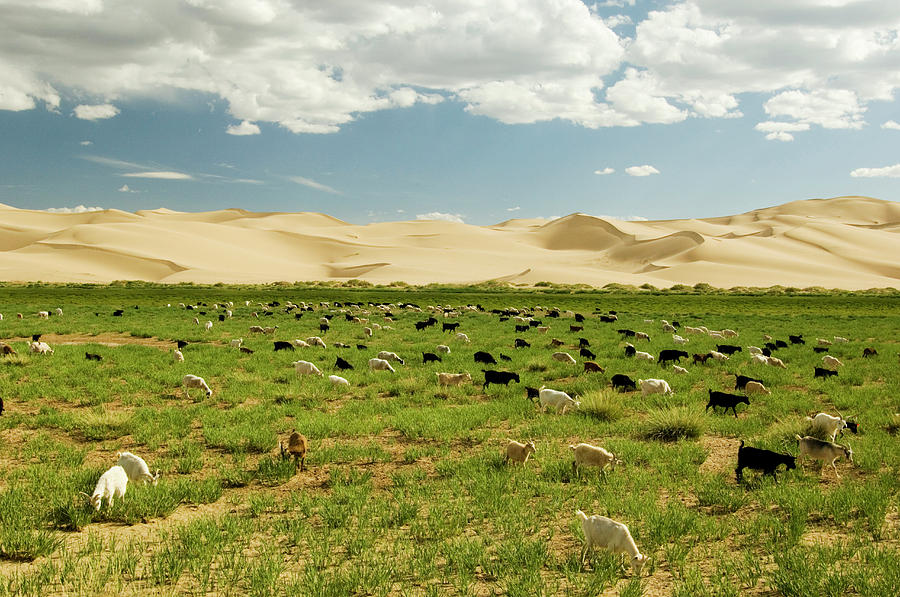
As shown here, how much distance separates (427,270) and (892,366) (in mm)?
96043

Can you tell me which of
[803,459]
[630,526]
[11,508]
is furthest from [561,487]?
[11,508]

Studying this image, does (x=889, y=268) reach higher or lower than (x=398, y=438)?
higher

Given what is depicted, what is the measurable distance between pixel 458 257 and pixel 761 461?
12664 centimetres

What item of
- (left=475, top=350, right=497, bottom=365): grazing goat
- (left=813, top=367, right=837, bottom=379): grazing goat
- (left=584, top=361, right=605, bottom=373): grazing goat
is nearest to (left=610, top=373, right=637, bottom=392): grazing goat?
(left=584, top=361, right=605, bottom=373): grazing goat

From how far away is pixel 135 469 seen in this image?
7340 millimetres

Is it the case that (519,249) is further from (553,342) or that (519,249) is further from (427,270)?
(553,342)

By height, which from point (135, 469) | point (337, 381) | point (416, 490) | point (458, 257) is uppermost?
point (458, 257)

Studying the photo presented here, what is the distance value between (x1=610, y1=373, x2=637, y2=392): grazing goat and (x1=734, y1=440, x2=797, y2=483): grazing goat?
5856mm

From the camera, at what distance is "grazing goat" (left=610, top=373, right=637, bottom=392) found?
1355 cm

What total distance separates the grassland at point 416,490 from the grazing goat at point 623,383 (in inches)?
32.6

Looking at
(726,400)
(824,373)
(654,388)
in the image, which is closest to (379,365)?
(654,388)

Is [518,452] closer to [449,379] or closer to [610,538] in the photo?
[610,538]

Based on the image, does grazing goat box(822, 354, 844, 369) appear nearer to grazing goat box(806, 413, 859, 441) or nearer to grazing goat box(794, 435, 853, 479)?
grazing goat box(806, 413, 859, 441)

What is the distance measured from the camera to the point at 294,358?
57.3ft
